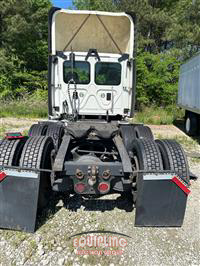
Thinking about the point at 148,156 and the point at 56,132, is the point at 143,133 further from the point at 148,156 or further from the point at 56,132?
the point at 56,132

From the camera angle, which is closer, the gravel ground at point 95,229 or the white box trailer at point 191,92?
the gravel ground at point 95,229

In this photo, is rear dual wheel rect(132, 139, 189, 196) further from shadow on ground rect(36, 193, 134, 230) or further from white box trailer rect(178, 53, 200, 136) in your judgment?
white box trailer rect(178, 53, 200, 136)

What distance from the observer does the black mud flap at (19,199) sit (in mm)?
2172

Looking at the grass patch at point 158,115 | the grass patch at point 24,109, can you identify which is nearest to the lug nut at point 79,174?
the grass patch at point 158,115

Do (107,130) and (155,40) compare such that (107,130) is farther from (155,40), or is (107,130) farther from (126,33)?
(155,40)

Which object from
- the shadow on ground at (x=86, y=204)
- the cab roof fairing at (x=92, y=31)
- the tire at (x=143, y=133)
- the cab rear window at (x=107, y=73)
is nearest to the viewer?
the shadow on ground at (x=86, y=204)

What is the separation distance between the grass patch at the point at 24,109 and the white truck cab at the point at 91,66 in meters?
7.74

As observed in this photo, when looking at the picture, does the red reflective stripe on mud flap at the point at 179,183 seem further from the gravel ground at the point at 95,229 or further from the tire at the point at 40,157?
the tire at the point at 40,157

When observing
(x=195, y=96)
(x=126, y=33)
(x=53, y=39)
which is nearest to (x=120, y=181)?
(x=53, y=39)

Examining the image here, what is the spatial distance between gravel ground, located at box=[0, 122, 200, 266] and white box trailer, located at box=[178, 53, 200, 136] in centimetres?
538

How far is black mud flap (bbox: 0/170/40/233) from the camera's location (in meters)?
2.17

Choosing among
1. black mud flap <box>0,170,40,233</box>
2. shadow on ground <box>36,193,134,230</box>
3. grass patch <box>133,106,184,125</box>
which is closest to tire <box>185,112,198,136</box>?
grass patch <box>133,106,184,125</box>

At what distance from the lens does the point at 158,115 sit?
12656mm

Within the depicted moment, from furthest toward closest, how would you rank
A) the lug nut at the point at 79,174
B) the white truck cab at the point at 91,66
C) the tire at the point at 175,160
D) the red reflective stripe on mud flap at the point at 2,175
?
the white truck cab at the point at 91,66
the tire at the point at 175,160
the lug nut at the point at 79,174
the red reflective stripe on mud flap at the point at 2,175
